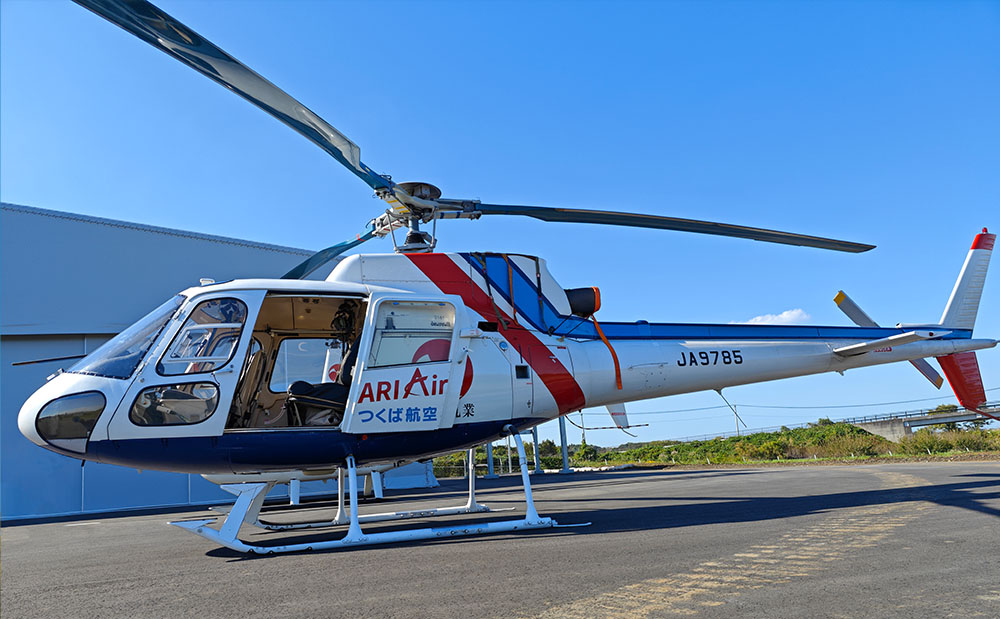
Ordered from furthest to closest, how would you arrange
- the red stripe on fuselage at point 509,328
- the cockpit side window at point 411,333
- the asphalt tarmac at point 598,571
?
the red stripe on fuselage at point 509,328
the cockpit side window at point 411,333
the asphalt tarmac at point 598,571

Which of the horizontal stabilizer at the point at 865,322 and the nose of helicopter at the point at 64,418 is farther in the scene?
the horizontal stabilizer at the point at 865,322

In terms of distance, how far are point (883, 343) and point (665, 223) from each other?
4466mm

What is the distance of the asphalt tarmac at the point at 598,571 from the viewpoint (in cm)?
336

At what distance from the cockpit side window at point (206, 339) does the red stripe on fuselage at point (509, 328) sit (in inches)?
84.9

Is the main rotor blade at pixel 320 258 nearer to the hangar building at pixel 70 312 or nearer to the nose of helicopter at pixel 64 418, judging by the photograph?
the nose of helicopter at pixel 64 418

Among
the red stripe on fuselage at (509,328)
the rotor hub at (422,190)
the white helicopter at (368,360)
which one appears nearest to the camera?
the white helicopter at (368,360)

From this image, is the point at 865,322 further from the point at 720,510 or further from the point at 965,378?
the point at 720,510

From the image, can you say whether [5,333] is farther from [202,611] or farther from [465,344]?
[202,611]

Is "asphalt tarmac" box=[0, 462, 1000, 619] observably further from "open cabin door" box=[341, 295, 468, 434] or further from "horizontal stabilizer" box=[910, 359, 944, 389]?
"horizontal stabilizer" box=[910, 359, 944, 389]

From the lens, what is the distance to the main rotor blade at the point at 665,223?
739cm

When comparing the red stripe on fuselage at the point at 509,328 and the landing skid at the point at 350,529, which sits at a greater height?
the red stripe on fuselage at the point at 509,328

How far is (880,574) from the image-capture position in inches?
150

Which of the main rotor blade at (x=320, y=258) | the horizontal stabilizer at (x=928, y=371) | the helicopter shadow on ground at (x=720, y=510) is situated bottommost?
the helicopter shadow on ground at (x=720, y=510)

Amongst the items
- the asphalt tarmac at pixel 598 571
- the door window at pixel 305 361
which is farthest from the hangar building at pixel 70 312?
the door window at pixel 305 361
